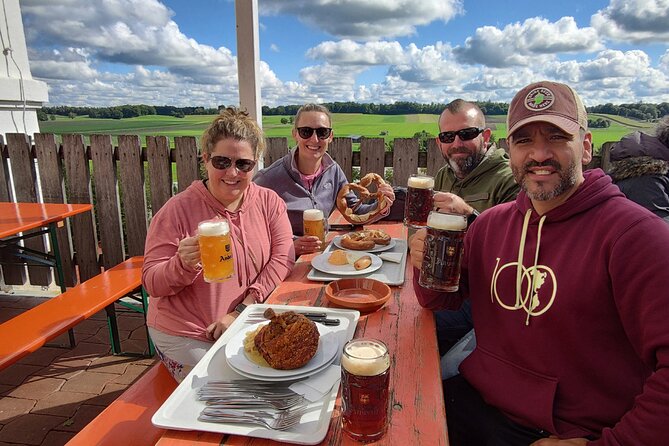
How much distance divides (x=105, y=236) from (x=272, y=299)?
13.7 ft

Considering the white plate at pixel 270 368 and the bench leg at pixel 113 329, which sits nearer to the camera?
the white plate at pixel 270 368

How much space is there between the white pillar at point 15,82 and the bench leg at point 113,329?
322cm

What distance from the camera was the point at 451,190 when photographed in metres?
3.46

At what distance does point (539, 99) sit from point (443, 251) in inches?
28.4

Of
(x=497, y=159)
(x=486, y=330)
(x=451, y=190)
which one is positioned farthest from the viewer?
(x=451, y=190)

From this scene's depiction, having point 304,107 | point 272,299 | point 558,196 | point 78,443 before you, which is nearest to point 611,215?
point 558,196

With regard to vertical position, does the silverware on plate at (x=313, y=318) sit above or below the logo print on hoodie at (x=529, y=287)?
below

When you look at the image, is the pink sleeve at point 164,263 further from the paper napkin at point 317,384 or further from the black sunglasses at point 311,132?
the black sunglasses at point 311,132

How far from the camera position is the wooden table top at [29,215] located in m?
3.64

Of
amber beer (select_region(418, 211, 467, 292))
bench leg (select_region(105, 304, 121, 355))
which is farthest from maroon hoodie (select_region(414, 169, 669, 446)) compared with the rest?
bench leg (select_region(105, 304, 121, 355))

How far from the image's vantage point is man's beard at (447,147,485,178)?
3285mm

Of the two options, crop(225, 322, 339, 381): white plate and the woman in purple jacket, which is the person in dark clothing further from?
crop(225, 322, 339, 381): white plate

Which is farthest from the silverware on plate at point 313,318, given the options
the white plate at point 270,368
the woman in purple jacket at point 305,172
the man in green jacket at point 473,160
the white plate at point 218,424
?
the woman in purple jacket at point 305,172

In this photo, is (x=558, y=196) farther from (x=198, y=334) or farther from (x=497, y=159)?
(x=198, y=334)
